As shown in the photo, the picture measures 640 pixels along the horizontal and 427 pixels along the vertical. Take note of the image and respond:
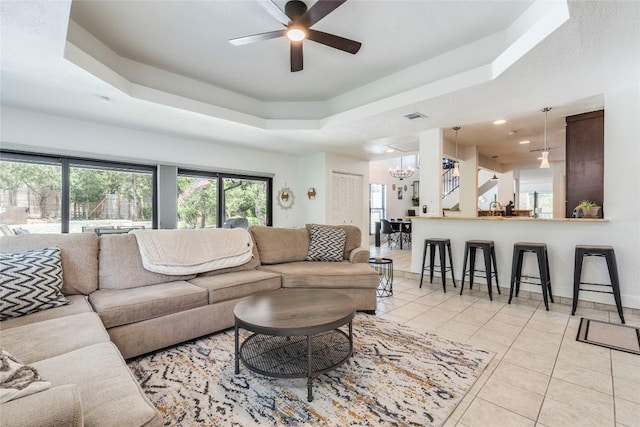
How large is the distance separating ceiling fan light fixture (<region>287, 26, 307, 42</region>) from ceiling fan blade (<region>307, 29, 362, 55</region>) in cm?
5

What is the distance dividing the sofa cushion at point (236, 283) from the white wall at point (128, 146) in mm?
2890

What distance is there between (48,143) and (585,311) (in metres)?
6.84

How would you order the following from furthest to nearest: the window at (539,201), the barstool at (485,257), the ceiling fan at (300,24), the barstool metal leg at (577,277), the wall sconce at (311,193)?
the window at (539,201), the wall sconce at (311,193), the barstool at (485,257), the barstool metal leg at (577,277), the ceiling fan at (300,24)

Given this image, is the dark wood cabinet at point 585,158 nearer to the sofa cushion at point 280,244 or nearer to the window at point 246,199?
the sofa cushion at point 280,244

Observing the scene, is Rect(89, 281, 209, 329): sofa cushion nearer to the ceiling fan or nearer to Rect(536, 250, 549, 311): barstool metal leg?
the ceiling fan

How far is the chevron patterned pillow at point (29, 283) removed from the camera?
1838mm

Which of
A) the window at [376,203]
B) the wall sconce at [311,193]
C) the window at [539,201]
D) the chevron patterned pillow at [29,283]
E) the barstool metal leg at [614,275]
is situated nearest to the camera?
the chevron patterned pillow at [29,283]

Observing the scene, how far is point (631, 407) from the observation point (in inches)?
64.6

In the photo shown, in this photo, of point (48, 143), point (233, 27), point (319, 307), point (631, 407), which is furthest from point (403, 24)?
point (48, 143)

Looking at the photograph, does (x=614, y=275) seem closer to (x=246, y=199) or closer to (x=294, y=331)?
(x=294, y=331)

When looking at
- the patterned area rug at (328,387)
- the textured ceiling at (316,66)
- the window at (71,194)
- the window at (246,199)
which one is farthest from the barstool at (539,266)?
the window at (71,194)

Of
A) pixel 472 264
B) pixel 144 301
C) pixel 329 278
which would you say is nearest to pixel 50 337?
pixel 144 301

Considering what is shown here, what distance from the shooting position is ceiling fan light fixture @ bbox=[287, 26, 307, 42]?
2396mm

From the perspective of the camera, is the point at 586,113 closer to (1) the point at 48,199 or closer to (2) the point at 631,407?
(2) the point at 631,407
